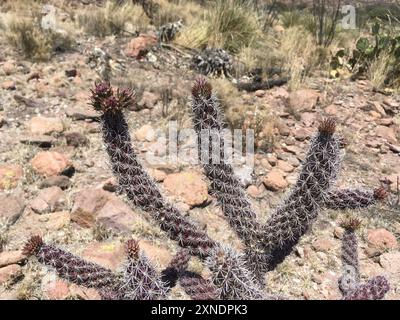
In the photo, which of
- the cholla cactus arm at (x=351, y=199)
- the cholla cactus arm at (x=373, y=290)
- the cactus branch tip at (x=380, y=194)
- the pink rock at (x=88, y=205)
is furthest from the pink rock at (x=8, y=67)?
the cholla cactus arm at (x=373, y=290)

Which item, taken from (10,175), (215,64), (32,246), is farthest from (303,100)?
(32,246)

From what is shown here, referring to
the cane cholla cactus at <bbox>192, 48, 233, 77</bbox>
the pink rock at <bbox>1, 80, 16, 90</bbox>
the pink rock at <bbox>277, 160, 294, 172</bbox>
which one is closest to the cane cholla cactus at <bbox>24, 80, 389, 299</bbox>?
the pink rock at <bbox>277, 160, 294, 172</bbox>

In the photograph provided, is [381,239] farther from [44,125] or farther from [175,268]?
[44,125]

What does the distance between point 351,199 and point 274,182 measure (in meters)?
1.50

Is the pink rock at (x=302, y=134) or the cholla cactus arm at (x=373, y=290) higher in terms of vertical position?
the cholla cactus arm at (x=373, y=290)

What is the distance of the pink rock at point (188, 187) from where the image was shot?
439 cm

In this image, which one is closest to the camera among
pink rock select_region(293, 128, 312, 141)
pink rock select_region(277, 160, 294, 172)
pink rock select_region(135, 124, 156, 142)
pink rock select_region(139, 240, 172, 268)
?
pink rock select_region(139, 240, 172, 268)

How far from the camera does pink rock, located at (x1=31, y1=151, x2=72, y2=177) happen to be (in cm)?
445

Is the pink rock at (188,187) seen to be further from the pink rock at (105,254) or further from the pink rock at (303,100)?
the pink rock at (303,100)

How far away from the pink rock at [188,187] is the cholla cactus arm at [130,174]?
3.69 feet

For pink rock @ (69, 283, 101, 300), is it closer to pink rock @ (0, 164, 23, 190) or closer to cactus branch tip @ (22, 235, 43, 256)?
cactus branch tip @ (22, 235, 43, 256)

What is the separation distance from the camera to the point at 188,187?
4461 mm

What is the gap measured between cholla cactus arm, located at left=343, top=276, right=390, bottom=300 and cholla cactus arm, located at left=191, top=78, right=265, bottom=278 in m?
0.84

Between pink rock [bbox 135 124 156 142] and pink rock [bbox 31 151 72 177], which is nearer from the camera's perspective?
pink rock [bbox 31 151 72 177]
